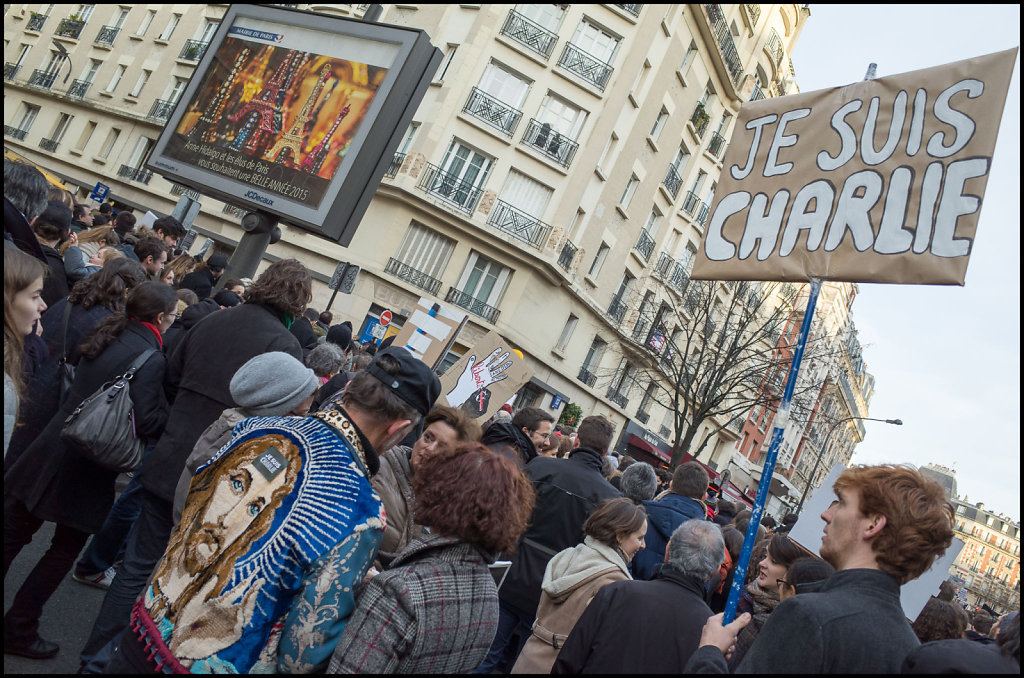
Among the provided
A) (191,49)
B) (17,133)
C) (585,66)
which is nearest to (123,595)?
(585,66)

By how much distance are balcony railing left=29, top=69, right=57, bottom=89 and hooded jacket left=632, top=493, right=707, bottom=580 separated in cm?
4195

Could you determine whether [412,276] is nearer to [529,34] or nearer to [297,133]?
[529,34]

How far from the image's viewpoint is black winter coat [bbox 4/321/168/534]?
138 inches

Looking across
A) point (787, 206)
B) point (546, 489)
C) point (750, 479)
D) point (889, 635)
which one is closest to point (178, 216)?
point (546, 489)

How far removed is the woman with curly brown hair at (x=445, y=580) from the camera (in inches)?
79.3

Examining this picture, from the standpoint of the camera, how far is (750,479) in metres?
42.5

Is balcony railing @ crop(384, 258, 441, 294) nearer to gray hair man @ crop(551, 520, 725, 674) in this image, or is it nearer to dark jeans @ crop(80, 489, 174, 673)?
dark jeans @ crop(80, 489, 174, 673)

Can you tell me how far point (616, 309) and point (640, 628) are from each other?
26.7m

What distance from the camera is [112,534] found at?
464 cm

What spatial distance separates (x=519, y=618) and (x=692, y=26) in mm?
28427

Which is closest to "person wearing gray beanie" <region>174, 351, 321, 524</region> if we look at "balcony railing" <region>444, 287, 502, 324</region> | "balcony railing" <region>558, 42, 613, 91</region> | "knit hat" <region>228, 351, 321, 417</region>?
"knit hat" <region>228, 351, 321, 417</region>

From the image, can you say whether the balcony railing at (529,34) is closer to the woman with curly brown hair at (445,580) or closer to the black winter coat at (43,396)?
the black winter coat at (43,396)

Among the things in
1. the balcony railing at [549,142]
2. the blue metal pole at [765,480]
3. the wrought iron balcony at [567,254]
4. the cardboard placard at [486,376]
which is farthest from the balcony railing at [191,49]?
the blue metal pole at [765,480]

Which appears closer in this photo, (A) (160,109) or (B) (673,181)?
(B) (673,181)
